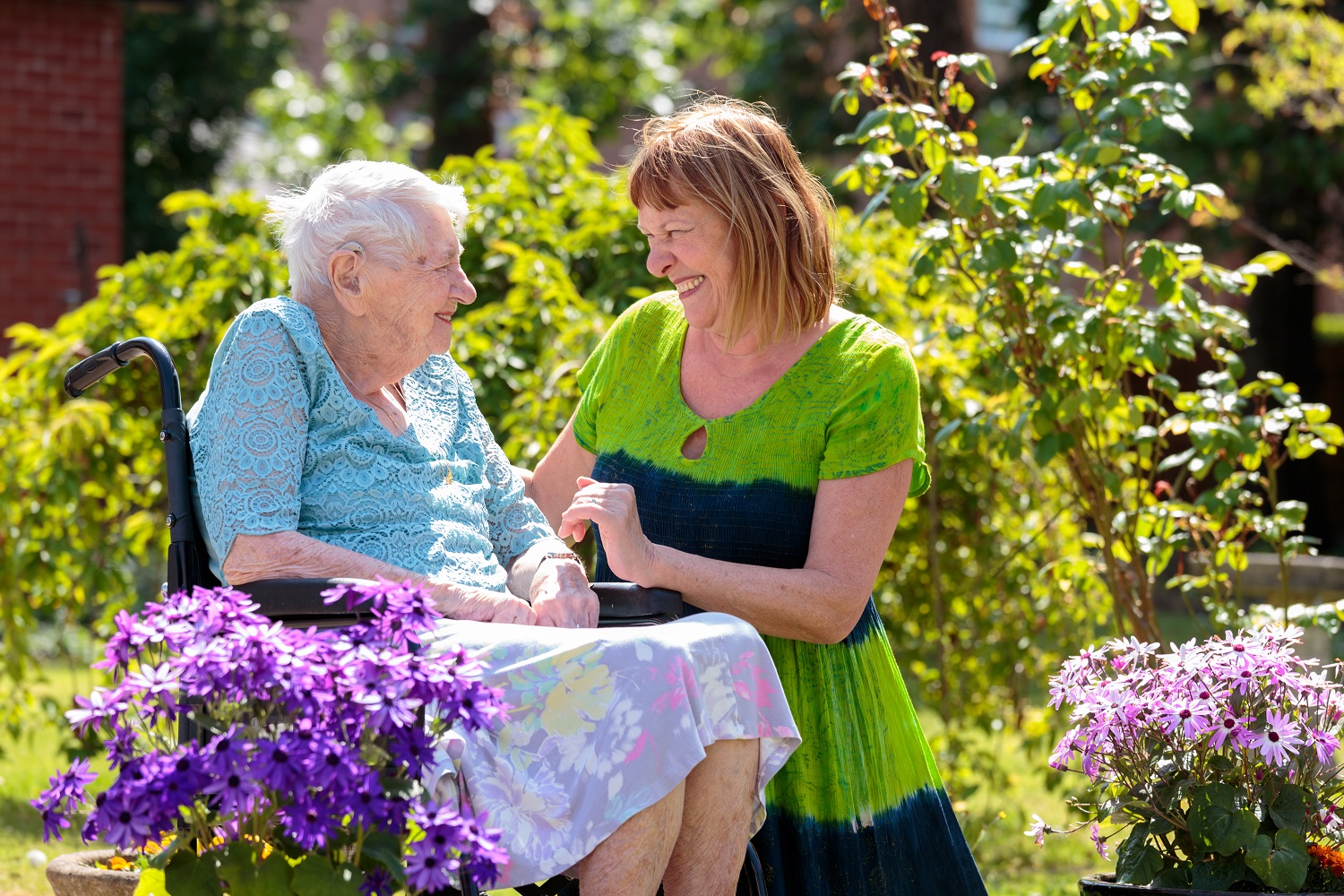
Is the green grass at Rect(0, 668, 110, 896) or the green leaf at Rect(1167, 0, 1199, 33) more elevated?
the green leaf at Rect(1167, 0, 1199, 33)

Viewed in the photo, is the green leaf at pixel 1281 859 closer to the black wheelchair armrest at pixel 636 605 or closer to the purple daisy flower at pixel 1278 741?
the purple daisy flower at pixel 1278 741

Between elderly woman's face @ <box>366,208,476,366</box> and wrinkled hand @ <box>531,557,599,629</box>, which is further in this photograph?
elderly woman's face @ <box>366,208,476,366</box>

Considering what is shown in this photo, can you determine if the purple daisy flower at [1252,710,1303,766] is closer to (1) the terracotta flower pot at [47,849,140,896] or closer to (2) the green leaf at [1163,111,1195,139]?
(2) the green leaf at [1163,111,1195,139]

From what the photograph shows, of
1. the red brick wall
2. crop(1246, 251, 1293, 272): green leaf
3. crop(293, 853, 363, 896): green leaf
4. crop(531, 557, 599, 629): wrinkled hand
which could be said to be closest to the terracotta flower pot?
crop(531, 557, 599, 629): wrinkled hand

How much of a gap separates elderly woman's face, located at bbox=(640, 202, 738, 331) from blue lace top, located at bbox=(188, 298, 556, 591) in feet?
1.67

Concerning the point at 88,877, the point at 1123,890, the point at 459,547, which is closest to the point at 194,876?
the point at 459,547

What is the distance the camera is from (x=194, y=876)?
1.73 meters

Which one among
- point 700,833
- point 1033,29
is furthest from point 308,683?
point 1033,29

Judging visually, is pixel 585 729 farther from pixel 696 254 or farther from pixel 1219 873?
pixel 1219 873

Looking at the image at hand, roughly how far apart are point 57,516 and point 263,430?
267 centimetres

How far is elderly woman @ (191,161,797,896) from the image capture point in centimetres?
203

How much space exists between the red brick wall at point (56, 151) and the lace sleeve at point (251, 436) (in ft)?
24.8

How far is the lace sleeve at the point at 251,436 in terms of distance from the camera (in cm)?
229

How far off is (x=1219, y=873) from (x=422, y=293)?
172 cm
